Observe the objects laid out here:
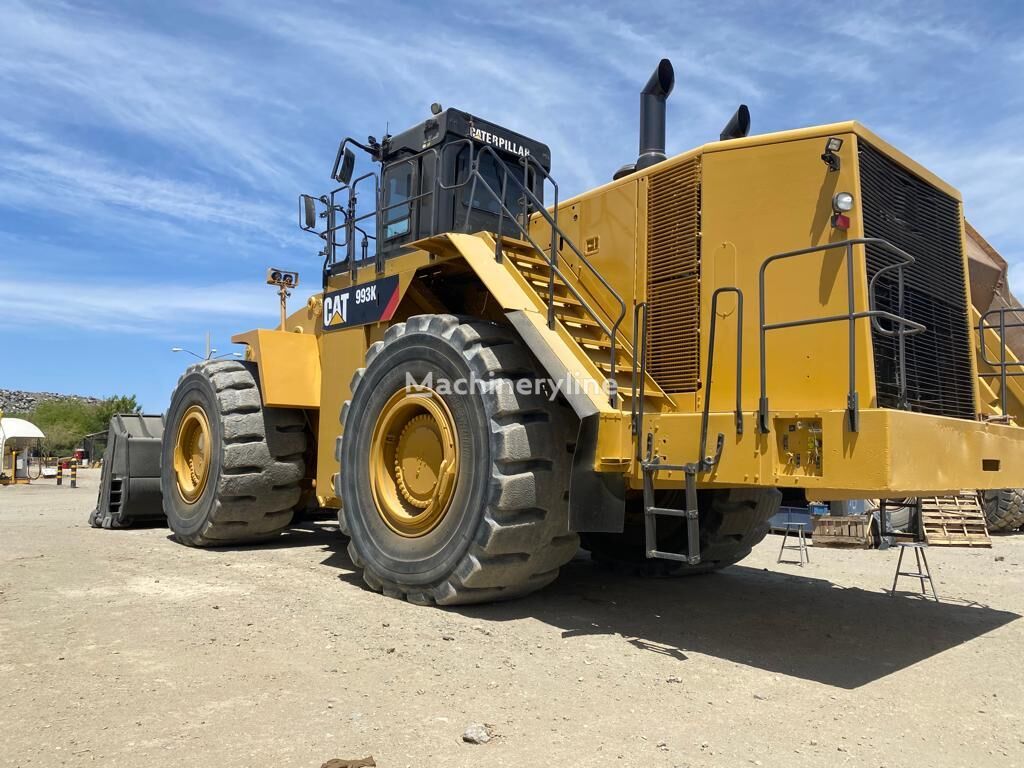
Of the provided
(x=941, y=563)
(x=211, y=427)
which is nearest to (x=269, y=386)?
(x=211, y=427)

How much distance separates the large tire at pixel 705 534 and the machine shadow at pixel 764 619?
6.4 inches

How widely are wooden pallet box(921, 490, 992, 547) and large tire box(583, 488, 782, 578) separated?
464cm

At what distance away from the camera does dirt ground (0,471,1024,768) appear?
3256 mm

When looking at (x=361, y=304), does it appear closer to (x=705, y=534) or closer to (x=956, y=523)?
(x=705, y=534)

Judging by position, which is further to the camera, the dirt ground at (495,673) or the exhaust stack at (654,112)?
the exhaust stack at (654,112)

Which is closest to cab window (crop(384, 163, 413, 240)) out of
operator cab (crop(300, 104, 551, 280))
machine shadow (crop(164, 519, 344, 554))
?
operator cab (crop(300, 104, 551, 280))

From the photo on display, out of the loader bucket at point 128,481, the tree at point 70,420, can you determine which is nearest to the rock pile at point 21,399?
the tree at point 70,420

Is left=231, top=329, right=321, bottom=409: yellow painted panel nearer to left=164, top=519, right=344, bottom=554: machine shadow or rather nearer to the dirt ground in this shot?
left=164, top=519, right=344, bottom=554: machine shadow

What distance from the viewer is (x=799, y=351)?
5027 mm

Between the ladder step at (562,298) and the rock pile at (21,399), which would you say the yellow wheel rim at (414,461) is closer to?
the ladder step at (562,298)

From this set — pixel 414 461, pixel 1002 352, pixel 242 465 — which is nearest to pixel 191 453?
pixel 242 465

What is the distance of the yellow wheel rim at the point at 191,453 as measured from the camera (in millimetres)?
8773

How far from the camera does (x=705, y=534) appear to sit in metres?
7.10

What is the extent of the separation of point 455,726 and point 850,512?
1189cm
